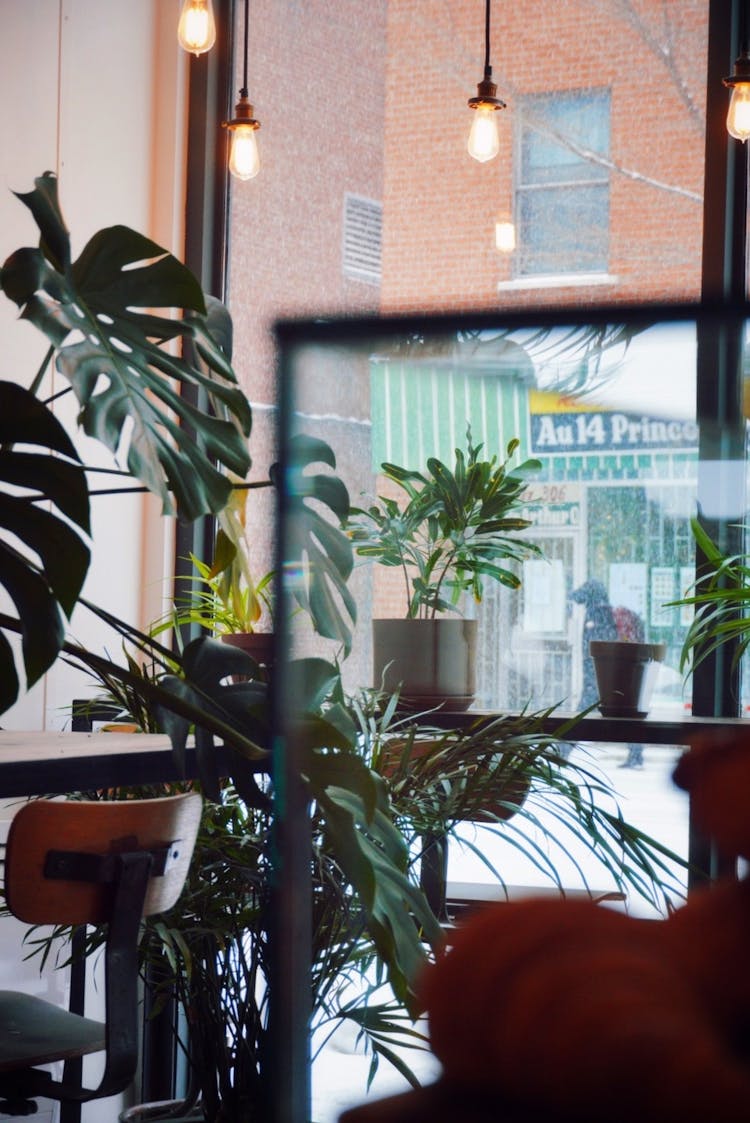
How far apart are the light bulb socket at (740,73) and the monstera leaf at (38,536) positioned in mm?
2192

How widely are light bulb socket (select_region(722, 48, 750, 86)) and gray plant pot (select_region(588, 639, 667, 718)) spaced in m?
2.07

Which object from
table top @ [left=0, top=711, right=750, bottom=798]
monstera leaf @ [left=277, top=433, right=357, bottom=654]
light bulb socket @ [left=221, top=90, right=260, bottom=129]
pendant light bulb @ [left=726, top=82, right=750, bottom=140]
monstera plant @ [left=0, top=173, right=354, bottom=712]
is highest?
light bulb socket @ [left=221, top=90, right=260, bottom=129]

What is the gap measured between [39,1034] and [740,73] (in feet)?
7.97

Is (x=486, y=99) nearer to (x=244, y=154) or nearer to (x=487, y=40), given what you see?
(x=487, y=40)

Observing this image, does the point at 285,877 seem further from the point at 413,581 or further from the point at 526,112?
the point at 526,112

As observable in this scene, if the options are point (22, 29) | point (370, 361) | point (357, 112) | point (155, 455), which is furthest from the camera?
point (357, 112)

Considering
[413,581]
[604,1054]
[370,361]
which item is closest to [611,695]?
[370,361]

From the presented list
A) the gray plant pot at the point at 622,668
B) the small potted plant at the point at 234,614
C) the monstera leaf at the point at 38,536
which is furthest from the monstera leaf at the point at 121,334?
the small potted plant at the point at 234,614

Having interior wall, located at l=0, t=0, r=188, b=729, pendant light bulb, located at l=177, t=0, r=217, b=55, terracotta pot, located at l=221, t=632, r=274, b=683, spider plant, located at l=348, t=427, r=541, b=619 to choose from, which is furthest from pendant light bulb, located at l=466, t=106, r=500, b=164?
terracotta pot, located at l=221, t=632, r=274, b=683

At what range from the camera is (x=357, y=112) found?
3602 millimetres

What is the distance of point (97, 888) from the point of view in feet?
6.24

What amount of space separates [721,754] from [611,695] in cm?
41

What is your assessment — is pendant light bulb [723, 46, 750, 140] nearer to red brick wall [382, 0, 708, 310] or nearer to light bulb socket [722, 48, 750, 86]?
light bulb socket [722, 48, 750, 86]

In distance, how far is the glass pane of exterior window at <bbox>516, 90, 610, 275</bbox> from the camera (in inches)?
127
